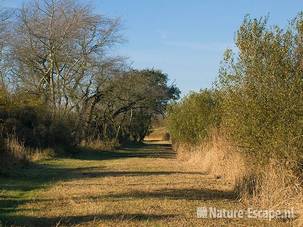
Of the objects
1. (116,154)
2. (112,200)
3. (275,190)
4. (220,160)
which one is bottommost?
(112,200)

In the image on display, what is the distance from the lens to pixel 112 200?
1258cm

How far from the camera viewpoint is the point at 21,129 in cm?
2981

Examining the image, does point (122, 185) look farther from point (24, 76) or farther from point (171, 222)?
point (24, 76)

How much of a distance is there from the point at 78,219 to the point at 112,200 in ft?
7.94

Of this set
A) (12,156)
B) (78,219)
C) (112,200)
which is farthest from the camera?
(12,156)

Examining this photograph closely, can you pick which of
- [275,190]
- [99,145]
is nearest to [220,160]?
[275,190]

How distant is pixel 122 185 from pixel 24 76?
2745 centimetres

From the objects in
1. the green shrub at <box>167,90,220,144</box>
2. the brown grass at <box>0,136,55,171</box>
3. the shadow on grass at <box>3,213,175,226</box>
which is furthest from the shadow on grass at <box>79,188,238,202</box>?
the green shrub at <box>167,90,220,144</box>

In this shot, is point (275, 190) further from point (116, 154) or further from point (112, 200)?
point (116, 154)

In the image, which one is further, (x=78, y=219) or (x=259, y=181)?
(x=259, y=181)

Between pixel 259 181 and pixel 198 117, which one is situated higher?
pixel 198 117

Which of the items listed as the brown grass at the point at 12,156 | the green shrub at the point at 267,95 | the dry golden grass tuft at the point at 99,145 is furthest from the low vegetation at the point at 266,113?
the dry golden grass tuft at the point at 99,145

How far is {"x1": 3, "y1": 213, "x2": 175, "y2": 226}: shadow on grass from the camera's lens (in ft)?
32.4

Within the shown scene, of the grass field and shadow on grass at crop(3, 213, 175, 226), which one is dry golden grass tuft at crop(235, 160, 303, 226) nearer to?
the grass field
